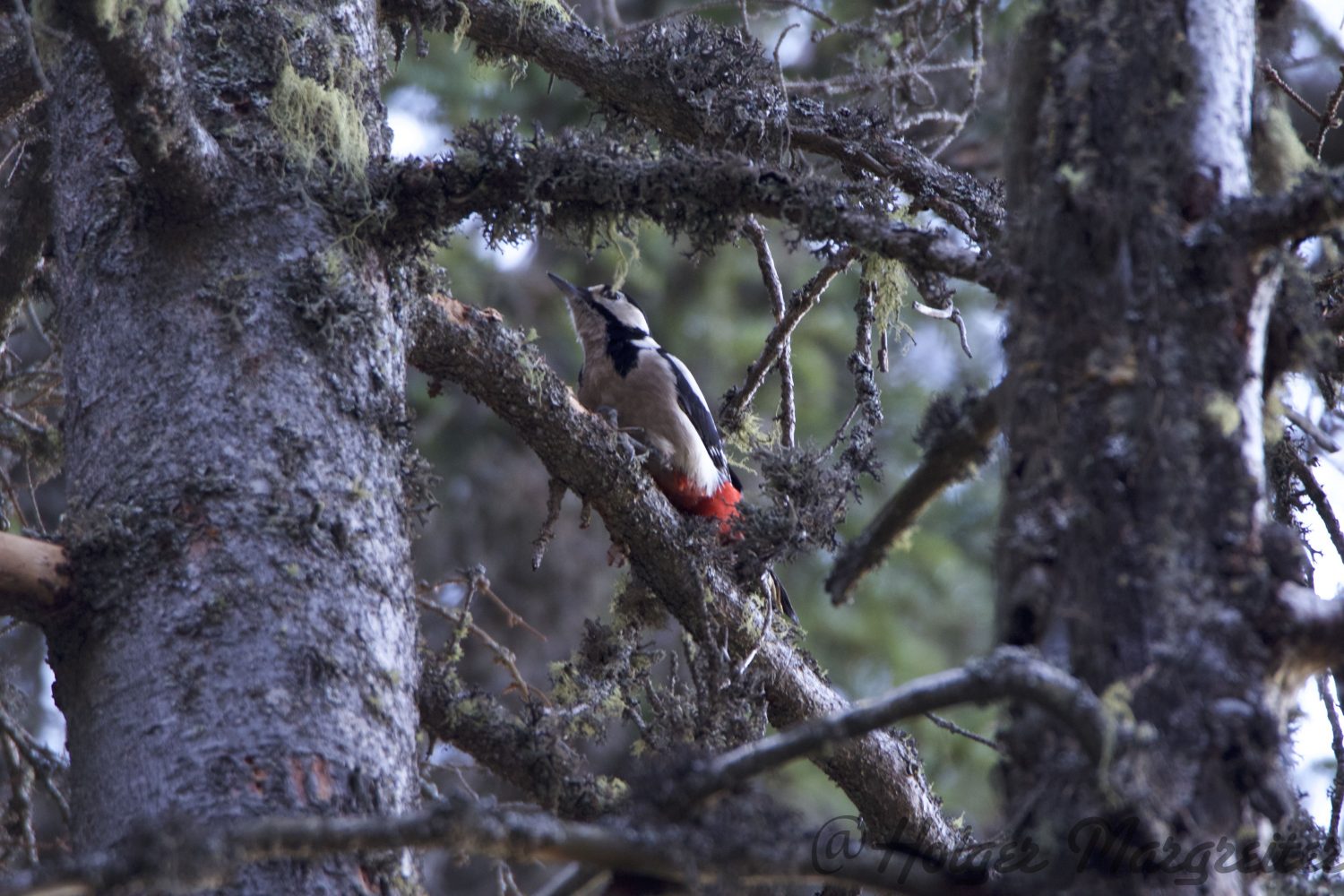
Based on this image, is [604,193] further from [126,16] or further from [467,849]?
[467,849]

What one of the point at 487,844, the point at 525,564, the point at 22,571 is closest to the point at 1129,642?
the point at 487,844

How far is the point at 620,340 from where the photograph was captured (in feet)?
17.0

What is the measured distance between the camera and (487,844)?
151 centimetres

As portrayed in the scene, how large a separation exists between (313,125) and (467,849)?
5.54 ft

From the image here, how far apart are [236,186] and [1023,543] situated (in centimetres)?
169

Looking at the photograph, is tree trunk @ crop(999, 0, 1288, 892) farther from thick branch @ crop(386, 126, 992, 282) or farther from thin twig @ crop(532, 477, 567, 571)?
thin twig @ crop(532, 477, 567, 571)

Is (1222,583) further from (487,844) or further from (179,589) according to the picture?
(179,589)

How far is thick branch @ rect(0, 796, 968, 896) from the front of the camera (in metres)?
1.41

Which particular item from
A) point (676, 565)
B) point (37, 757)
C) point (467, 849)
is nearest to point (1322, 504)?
point (676, 565)

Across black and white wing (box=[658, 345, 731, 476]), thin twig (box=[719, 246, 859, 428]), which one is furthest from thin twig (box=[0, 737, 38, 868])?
black and white wing (box=[658, 345, 731, 476])

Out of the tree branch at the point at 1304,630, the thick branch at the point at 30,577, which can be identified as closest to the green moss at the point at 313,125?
the thick branch at the point at 30,577

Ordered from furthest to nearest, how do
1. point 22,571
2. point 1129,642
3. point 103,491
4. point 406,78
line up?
1. point 406,78
2. point 103,491
3. point 22,571
4. point 1129,642

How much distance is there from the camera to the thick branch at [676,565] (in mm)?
3143

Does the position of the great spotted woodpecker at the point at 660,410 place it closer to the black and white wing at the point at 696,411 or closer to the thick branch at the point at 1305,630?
the black and white wing at the point at 696,411
